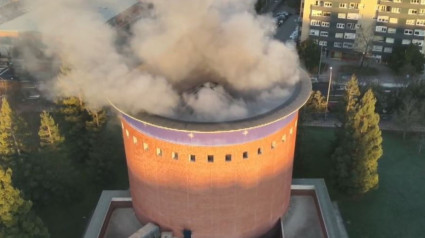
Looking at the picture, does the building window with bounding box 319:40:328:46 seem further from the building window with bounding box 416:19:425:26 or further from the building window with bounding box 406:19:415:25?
the building window with bounding box 416:19:425:26

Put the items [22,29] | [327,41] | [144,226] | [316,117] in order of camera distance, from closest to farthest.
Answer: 1. [144,226]
2. [22,29]
3. [316,117]
4. [327,41]

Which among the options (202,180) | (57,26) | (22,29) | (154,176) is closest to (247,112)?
(202,180)

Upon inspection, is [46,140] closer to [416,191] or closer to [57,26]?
→ [57,26]

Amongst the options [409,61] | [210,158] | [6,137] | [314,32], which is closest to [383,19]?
[409,61]

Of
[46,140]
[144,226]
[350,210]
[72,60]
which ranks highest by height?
[72,60]

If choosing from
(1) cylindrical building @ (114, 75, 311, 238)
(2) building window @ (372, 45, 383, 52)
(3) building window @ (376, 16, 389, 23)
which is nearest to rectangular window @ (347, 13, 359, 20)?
(3) building window @ (376, 16, 389, 23)

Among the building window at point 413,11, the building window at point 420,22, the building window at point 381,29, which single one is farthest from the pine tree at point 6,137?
the building window at point 420,22

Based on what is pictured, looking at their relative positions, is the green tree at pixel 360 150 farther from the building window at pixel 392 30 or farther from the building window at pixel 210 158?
the building window at pixel 392 30

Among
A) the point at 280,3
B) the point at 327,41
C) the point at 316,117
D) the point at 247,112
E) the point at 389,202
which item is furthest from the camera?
the point at 280,3
